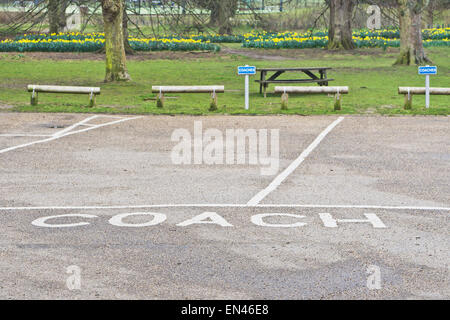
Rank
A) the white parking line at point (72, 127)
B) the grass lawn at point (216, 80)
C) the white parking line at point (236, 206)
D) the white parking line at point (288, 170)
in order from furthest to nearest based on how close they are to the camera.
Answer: the grass lawn at point (216, 80)
the white parking line at point (72, 127)
the white parking line at point (288, 170)
the white parking line at point (236, 206)

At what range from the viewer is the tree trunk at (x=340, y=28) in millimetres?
45562

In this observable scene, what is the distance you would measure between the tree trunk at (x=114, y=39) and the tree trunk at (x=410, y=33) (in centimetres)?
1277

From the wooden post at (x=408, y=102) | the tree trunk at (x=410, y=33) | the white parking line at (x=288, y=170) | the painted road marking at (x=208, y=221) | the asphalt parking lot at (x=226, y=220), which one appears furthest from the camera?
the tree trunk at (x=410, y=33)

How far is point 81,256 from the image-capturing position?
314 inches

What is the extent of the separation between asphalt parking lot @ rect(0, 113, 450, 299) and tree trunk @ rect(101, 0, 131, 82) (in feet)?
36.9

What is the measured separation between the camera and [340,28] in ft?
150

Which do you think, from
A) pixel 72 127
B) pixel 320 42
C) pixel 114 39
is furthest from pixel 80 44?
pixel 72 127

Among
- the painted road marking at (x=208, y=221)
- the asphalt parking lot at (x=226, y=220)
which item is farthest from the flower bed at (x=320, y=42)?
the painted road marking at (x=208, y=221)

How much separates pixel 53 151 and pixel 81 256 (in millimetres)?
7487

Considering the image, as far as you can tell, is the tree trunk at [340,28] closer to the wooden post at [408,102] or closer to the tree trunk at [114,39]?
the tree trunk at [114,39]

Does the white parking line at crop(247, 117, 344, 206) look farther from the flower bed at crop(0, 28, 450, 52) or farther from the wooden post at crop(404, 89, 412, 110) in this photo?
the flower bed at crop(0, 28, 450, 52)

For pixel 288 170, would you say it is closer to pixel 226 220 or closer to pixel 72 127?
pixel 226 220

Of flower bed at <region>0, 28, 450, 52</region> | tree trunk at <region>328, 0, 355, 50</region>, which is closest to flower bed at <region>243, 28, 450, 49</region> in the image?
flower bed at <region>0, 28, 450, 52</region>

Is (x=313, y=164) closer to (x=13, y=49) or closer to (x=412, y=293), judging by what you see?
(x=412, y=293)
